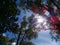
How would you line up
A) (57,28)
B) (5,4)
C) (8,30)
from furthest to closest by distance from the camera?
(8,30), (5,4), (57,28)

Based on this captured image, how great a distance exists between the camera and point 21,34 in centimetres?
4631

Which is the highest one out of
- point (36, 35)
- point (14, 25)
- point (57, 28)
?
point (36, 35)

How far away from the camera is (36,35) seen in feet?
147

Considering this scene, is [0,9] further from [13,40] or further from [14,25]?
[13,40]

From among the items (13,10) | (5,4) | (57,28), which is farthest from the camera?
(13,10)

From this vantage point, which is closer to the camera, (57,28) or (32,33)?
(57,28)

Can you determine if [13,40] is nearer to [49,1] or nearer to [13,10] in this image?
[13,10]

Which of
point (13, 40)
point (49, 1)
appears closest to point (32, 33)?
point (13, 40)

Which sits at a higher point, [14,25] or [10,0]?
[14,25]

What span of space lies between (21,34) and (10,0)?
63.7 feet

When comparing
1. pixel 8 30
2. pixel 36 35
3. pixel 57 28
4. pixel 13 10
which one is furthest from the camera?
pixel 36 35

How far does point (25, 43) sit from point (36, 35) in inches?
112

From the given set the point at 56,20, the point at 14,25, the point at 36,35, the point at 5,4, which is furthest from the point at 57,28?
the point at 36,35

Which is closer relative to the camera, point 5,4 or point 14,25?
point 5,4
